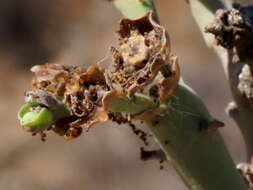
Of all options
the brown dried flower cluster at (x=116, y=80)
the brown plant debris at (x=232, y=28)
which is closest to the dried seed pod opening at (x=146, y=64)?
the brown dried flower cluster at (x=116, y=80)

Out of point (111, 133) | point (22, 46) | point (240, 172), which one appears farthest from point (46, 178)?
point (240, 172)

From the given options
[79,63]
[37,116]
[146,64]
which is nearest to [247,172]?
[146,64]

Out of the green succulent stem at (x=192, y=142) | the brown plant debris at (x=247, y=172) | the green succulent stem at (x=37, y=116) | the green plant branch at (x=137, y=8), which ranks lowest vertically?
the brown plant debris at (x=247, y=172)

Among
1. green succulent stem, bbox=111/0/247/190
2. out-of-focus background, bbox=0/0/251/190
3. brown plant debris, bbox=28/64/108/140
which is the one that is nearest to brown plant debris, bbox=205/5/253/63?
green succulent stem, bbox=111/0/247/190

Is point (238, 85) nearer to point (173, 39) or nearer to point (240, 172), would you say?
point (240, 172)

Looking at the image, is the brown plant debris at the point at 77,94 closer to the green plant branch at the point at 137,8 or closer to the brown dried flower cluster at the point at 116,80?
the brown dried flower cluster at the point at 116,80

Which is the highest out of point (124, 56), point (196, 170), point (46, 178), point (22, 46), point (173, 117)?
point (22, 46)

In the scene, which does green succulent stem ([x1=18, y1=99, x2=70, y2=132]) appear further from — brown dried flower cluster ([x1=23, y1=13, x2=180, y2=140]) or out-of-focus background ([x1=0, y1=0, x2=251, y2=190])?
out-of-focus background ([x1=0, y1=0, x2=251, y2=190])

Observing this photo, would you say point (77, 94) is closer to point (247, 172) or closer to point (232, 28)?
point (232, 28)
